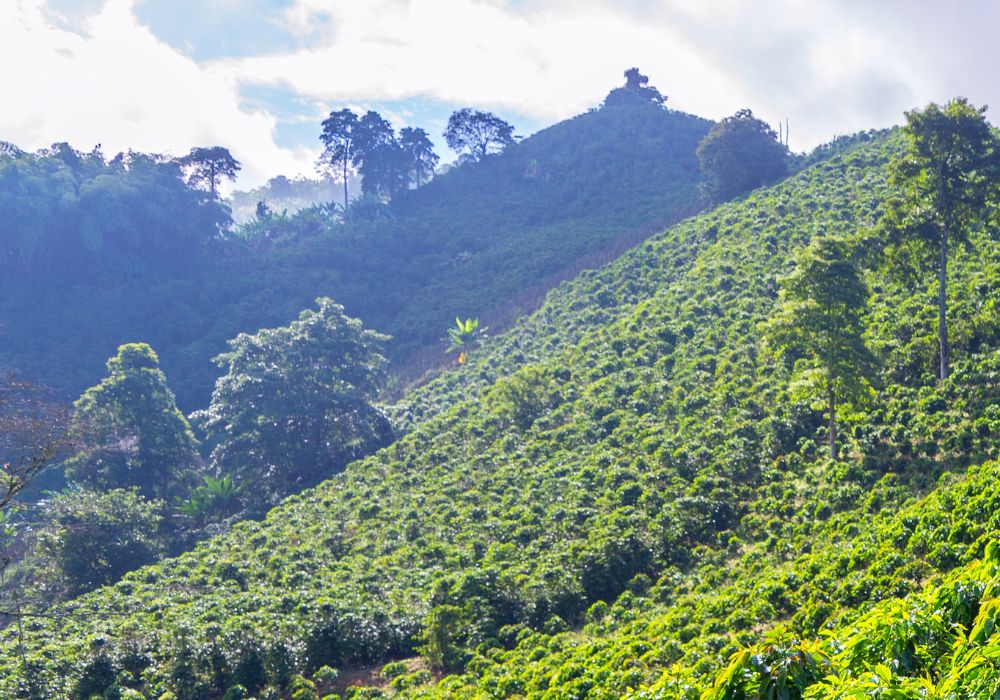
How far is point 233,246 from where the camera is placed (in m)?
56.6

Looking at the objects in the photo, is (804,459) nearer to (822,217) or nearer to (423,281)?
(822,217)

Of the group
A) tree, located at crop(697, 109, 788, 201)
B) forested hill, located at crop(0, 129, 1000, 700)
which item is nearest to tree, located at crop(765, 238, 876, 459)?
forested hill, located at crop(0, 129, 1000, 700)

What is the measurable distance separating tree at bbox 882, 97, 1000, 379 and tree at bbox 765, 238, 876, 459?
265cm

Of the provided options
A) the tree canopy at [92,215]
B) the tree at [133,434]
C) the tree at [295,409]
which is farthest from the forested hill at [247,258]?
the tree at [133,434]

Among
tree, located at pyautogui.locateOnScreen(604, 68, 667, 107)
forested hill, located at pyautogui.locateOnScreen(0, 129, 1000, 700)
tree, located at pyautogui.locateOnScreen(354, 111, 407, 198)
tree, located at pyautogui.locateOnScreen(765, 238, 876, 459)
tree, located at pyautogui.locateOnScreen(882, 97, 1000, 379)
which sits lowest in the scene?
forested hill, located at pyautogui.locateOnScreen(0, 129, 1000, 700)

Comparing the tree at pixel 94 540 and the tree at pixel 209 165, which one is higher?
the tree at pixel 209 165

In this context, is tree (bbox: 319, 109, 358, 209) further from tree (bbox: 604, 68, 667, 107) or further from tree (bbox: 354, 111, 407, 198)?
tree (bbox: 604, 68, 667, 107)

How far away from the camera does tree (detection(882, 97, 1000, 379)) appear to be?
59.4 feet

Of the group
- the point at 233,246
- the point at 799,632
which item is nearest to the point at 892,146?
the point at 799,632

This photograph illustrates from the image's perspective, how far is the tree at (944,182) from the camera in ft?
59.4

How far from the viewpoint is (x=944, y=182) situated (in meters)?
18.3

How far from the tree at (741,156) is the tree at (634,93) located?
32.4m

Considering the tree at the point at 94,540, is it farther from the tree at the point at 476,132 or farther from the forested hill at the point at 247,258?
the tree at the point at 476,132

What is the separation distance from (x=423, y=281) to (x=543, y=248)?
8.78m
